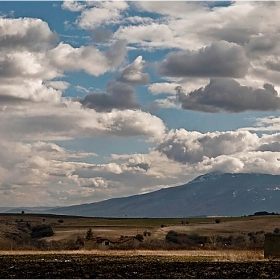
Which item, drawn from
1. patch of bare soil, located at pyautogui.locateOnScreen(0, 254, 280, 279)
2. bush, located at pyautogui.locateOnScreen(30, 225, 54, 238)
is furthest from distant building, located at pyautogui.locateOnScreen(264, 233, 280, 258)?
bush, located at pyautogui.locateOnScreen(30, 225, 54, 238)

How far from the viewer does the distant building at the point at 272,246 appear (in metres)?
47.2

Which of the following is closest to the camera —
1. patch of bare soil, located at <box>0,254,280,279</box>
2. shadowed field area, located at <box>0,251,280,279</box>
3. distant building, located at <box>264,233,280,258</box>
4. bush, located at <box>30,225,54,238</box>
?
patch of bare soil, located at <box>0,254,280,279</box>

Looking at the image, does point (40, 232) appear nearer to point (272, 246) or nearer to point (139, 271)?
point (272, 246)

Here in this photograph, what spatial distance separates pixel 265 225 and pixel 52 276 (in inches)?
6262

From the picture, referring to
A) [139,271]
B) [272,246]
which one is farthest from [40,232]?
[139,271]

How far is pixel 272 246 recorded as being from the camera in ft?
156

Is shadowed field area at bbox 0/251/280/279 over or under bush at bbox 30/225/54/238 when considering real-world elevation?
over

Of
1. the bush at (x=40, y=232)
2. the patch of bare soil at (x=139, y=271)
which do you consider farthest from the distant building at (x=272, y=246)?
the bush at (x=40, y=232)

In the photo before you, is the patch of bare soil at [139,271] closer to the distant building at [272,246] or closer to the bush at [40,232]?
the distant building at [272,246]

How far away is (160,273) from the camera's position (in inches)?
1377

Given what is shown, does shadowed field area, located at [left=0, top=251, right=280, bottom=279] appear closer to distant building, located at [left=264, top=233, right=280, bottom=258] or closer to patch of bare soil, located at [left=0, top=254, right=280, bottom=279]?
patch of bare soil, located at [left=0, top=254, right=280, bottom=279]

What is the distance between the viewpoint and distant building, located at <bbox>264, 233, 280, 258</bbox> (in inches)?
1860

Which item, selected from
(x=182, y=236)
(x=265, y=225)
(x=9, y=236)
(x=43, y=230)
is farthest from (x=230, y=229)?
(x=9, y=236)

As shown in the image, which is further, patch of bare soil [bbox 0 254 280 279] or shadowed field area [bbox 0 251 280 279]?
shadowed field area [bbox 0 251 280 279]
